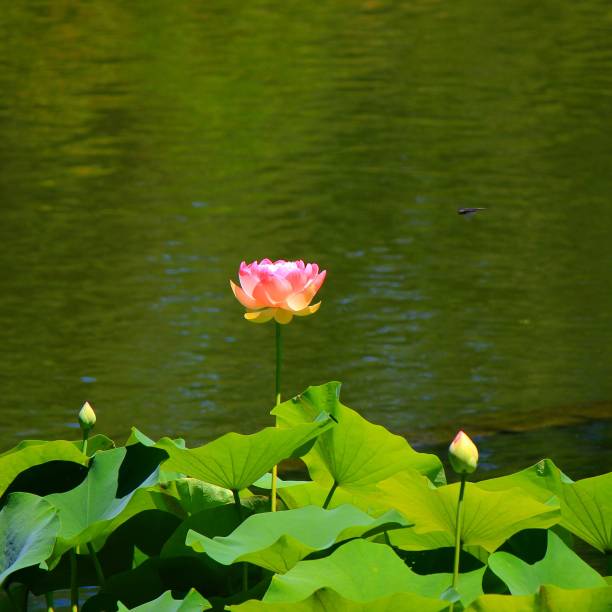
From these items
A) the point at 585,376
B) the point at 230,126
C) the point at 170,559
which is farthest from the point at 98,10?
the point at 170,559

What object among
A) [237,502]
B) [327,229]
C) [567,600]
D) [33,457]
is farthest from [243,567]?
[327,229]

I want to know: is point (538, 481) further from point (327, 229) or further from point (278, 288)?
point (327, 229)

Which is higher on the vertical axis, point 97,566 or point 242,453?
point 242,453

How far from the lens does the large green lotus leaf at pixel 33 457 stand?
5.60ft

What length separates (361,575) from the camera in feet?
4.58

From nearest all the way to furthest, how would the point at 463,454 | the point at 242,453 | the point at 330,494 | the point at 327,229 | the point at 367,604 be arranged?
the point at 367,604
the point at 463,454
the point at 242,453
the point at 330,494
the point at 327,229

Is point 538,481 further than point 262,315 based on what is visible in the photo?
No

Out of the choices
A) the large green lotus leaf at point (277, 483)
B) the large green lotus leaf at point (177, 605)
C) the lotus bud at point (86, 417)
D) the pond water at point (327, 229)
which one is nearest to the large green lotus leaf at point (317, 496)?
the large green lotus leaf at point (277, 483)

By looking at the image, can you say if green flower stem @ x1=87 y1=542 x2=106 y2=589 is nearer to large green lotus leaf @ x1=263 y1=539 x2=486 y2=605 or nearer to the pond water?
large green lotus leaf @ x1=263 y1=539 x2=486 y2=605

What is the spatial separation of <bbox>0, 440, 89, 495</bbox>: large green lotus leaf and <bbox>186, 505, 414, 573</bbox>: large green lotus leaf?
0.32m

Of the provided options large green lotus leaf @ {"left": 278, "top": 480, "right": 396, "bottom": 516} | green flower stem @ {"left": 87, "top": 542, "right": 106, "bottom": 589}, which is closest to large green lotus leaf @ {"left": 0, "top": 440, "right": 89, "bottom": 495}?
green flower stem @ {"left": 87, "top": 542, "right": 106, "bottom": 589}

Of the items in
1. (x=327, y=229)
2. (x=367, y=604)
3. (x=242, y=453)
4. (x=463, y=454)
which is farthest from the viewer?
(x=327, y=229)

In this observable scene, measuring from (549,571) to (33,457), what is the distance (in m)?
0.63

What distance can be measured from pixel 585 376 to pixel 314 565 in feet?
11.2
